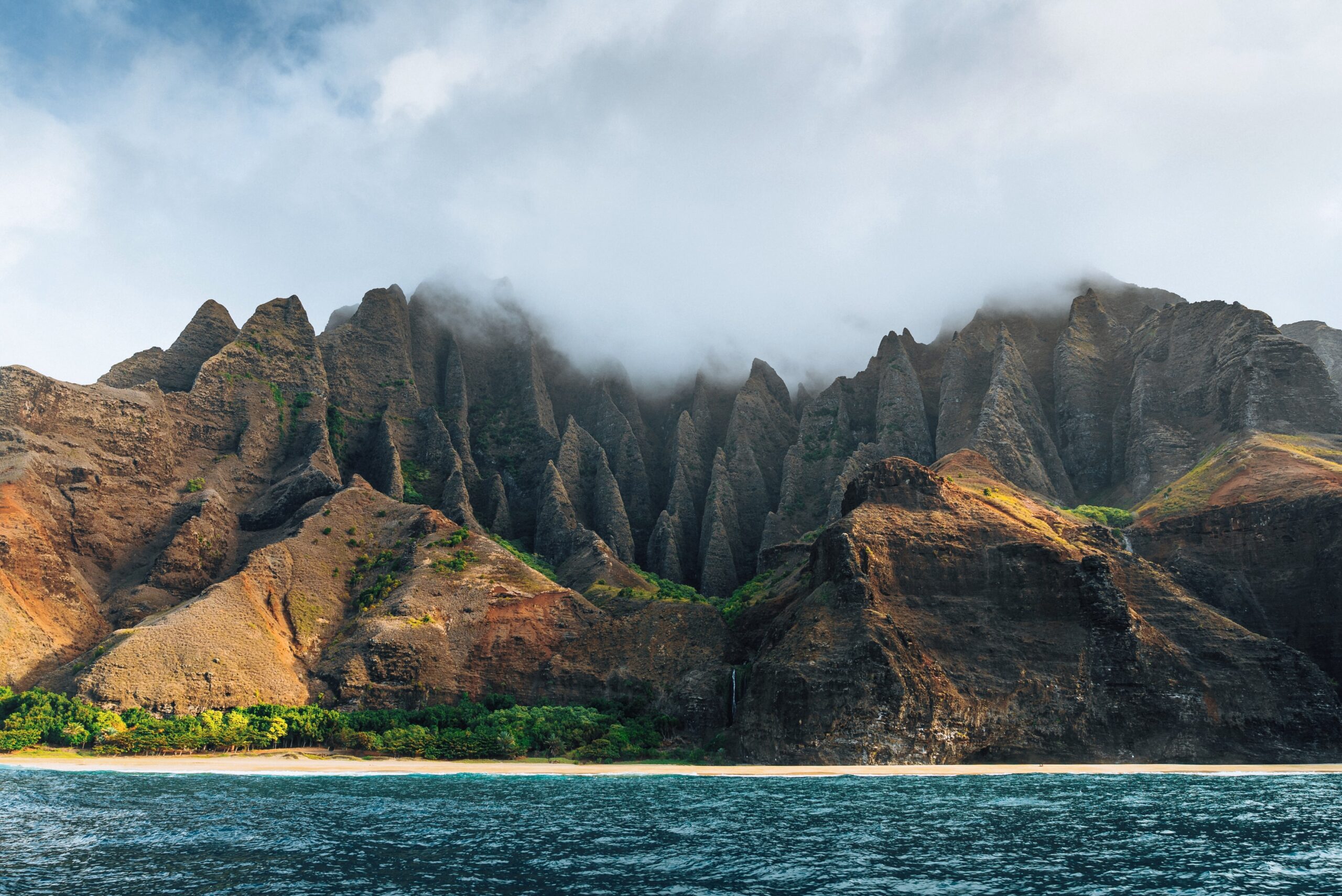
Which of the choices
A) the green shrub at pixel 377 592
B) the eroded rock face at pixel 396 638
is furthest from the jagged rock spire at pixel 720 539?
the green shrub at pixel 377 592

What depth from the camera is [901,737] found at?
66250mm

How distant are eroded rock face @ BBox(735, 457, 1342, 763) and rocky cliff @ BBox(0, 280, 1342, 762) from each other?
0.26 m

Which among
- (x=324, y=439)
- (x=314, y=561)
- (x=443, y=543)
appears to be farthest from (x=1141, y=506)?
(x=324, y=439)

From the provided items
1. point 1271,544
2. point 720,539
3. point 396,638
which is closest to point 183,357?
point 396,638

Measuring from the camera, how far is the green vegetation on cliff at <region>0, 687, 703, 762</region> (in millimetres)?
66750

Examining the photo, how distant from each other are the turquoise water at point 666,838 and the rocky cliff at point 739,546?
15185 millimetres

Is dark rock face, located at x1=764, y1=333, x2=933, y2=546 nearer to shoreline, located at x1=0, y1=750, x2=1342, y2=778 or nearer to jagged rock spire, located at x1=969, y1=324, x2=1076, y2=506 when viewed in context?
jagged rock spire, located at x1=969, y1=324, x2=1076, y2=506

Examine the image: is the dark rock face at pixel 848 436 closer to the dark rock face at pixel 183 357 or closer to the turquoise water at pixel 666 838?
the turquoise water at pixel 666 838

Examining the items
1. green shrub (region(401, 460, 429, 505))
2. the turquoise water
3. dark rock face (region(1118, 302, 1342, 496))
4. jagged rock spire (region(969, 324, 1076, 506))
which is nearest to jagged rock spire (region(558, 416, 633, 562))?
green shrub (region(401, 460, 429, 505))

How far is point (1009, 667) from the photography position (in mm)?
71500

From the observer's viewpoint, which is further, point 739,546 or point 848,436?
point 848,436

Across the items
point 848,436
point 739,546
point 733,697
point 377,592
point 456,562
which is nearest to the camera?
point 733,697

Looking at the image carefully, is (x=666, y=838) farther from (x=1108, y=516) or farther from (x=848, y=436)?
(x=848, y=436)

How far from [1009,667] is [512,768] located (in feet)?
133
